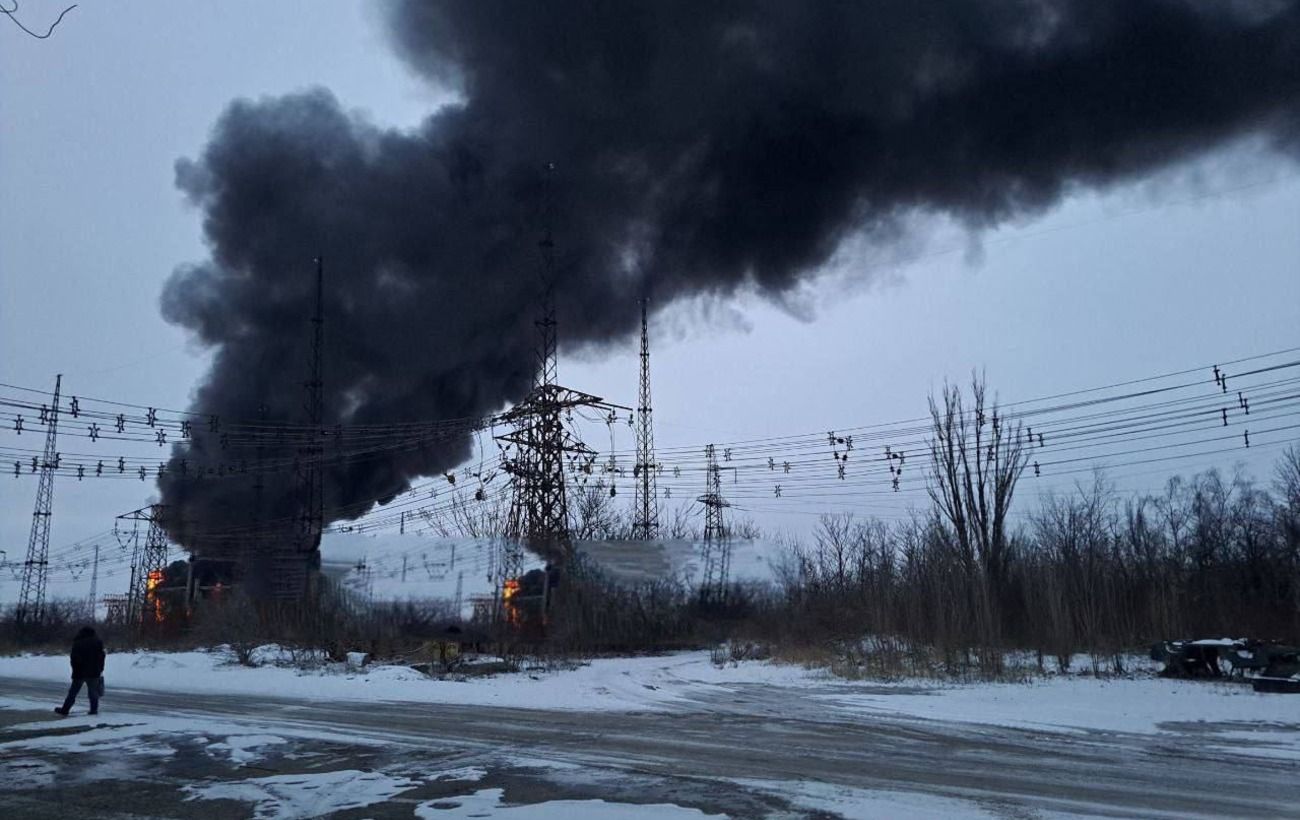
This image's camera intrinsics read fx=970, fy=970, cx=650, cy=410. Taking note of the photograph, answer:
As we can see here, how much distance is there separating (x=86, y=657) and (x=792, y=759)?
1126 cm

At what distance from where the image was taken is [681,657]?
3400cm

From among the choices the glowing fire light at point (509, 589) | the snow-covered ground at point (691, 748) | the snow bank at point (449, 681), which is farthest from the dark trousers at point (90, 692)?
the glowing fire light at point (509, 589)

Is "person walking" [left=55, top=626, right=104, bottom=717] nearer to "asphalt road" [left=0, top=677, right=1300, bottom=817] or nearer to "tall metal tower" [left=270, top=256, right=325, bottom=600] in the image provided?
"asphalt road" [left=0, top=677, right=1300, bottom=817]

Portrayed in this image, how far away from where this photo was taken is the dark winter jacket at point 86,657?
1502cm

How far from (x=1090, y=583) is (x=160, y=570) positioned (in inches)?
1342

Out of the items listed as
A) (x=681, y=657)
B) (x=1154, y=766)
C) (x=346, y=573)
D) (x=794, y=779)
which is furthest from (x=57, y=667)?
(x=1154, y=766)

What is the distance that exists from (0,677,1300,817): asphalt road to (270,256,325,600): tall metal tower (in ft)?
61.0

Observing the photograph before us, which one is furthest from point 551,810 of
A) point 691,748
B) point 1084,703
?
point 1084,703

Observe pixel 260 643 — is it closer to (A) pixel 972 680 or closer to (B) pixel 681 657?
(B) pixel 681 657

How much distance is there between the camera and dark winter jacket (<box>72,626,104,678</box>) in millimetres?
15023

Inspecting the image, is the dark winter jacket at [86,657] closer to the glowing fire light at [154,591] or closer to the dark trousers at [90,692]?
the dark trousers at [90,692]

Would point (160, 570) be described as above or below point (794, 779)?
above

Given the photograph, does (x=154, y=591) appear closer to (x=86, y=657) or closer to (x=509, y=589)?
(x=509, y=589)

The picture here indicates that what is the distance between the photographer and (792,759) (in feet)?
34.3
